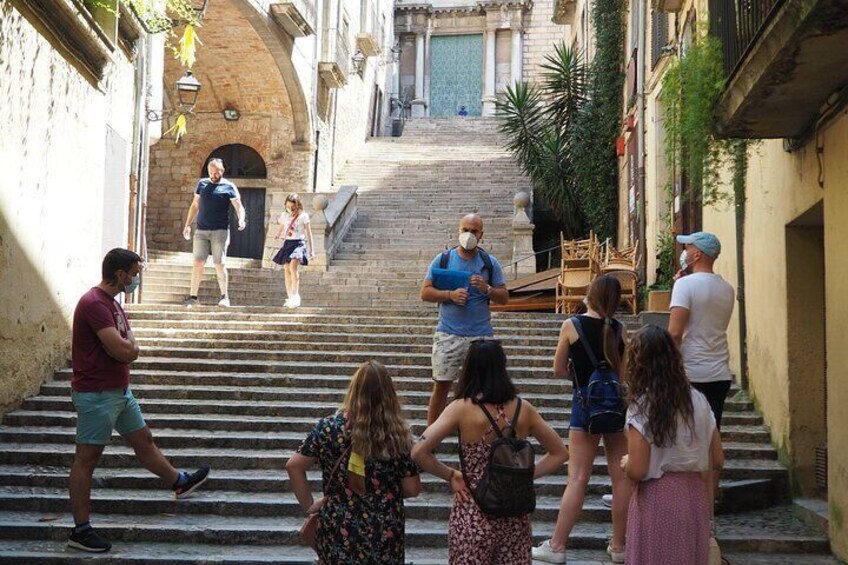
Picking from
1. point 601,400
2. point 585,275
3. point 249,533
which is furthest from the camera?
point 585,275

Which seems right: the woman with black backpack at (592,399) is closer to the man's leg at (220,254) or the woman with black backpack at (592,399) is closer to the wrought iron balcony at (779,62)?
the wrought iron balcony at (779,62)

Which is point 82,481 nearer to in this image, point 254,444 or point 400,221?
point 254,444

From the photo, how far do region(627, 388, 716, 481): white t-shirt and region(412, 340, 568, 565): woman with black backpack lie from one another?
37 centimetres

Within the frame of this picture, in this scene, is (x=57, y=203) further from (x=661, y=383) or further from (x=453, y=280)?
(x=661, y=383)

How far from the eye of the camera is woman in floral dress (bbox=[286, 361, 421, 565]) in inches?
156

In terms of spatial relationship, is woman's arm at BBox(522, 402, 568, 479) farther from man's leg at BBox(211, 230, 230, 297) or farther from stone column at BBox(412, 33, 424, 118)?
stone column at BBox(412, 33, 424, 118)

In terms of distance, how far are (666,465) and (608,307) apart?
1.62 m

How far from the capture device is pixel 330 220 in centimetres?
1759

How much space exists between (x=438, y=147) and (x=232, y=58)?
305 inches

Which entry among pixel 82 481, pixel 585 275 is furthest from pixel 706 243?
pixel 585 275

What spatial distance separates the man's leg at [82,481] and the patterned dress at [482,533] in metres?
2.64

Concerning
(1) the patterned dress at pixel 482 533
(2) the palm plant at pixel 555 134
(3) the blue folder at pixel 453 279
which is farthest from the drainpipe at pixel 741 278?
(2) the palm plant at pixel 555 134

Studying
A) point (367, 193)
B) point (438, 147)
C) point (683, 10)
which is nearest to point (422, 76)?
point (438, 147)

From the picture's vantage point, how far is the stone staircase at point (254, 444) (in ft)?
20.4
